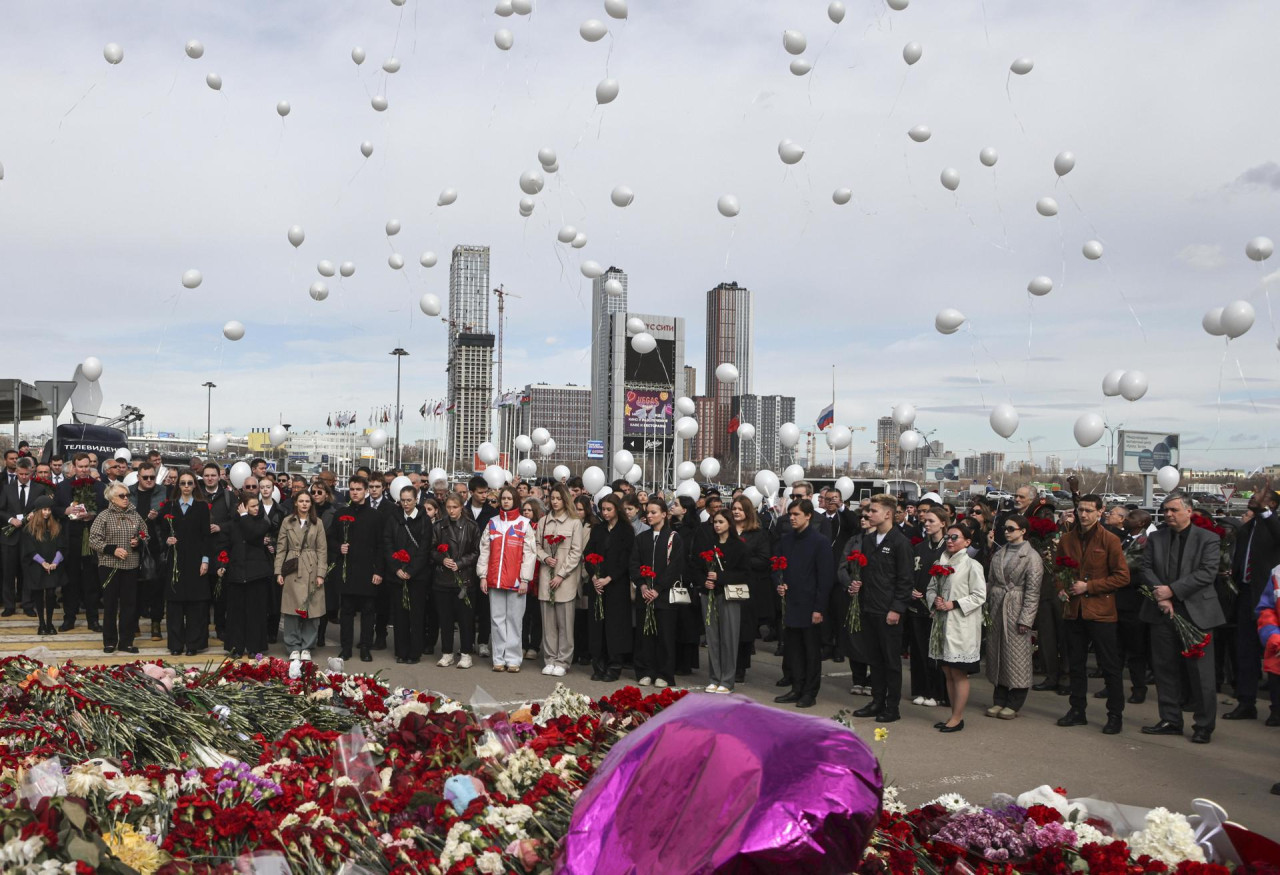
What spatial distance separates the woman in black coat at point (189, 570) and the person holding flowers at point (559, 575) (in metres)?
3.50

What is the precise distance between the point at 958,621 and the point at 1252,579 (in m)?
3.30

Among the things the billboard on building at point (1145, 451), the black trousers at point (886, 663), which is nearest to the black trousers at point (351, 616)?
the black trousers at point (886, 663)

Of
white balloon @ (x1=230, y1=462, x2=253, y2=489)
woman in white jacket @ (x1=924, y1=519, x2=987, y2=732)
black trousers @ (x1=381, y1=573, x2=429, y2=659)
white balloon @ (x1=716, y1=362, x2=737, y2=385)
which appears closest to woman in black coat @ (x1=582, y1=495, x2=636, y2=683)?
black trousers @ (x1=381, y1=573, x2=429, y2=659)

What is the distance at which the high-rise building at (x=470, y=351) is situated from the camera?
48.0 metres

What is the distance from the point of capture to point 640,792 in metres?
2.48

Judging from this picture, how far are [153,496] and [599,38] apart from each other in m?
7.43

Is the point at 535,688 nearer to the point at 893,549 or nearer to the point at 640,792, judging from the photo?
the point at 893,549

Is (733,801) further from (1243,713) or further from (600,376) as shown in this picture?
(600,376)

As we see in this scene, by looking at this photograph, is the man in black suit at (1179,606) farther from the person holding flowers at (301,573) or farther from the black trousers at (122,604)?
the black trousers at (122,604)

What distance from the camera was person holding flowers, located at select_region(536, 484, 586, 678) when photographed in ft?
33.3

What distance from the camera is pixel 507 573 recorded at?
399 inches

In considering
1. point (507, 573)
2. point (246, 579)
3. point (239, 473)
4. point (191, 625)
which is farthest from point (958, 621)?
point (239, 473)

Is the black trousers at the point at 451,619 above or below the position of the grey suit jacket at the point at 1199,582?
below

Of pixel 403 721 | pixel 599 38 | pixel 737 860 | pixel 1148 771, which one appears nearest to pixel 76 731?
pixel 403 721
